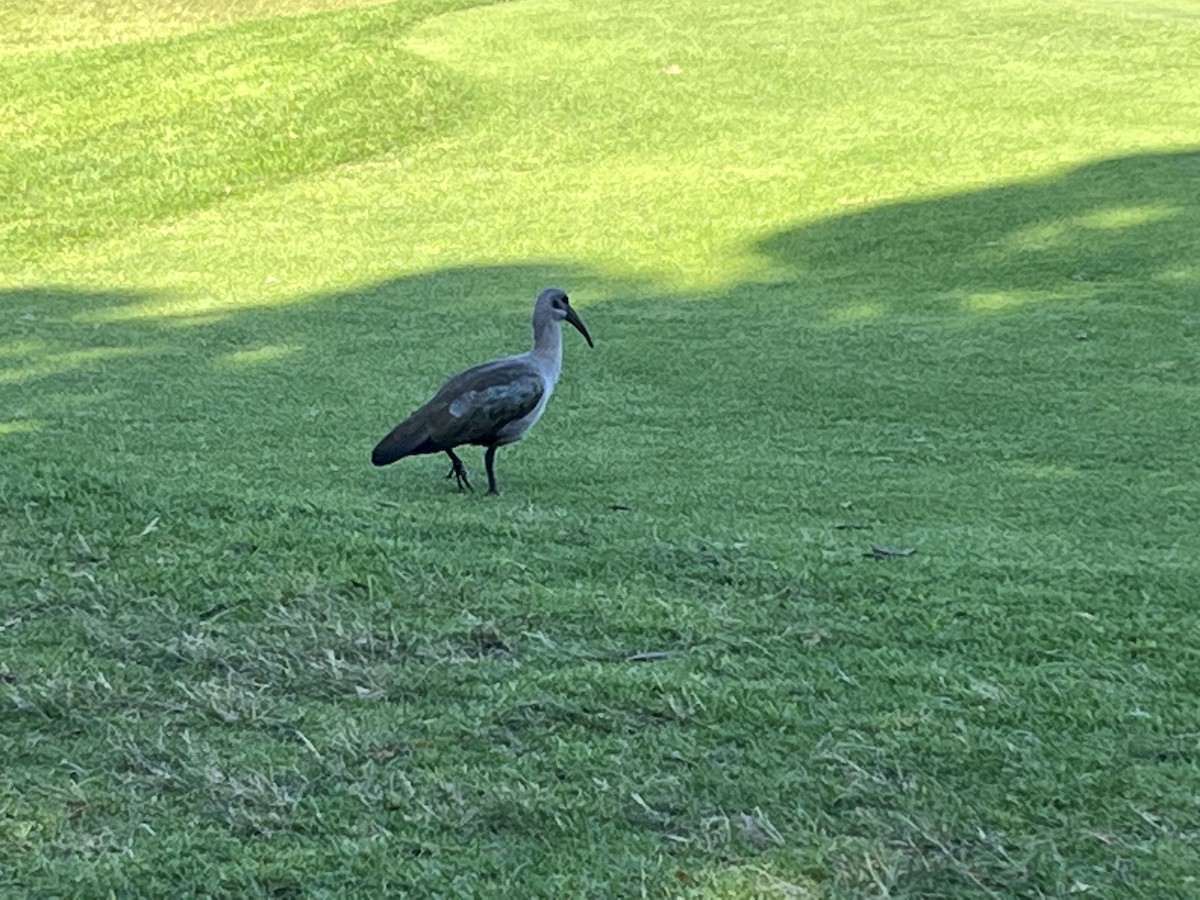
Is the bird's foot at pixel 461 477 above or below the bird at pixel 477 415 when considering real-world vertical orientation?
below

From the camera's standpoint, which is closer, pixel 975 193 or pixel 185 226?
pixel 975 193

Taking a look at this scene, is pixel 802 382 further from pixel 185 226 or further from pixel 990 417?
pixel 185 226

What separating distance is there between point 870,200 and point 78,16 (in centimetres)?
817

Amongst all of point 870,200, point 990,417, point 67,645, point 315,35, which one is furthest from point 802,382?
point 315,35

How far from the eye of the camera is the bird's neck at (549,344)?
4.79 meters

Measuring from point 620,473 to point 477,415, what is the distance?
0.51 meters

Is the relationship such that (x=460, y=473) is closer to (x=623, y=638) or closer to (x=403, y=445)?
(x=403, y=445)

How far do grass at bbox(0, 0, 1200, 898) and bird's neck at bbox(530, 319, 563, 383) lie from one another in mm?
291

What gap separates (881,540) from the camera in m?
3.83

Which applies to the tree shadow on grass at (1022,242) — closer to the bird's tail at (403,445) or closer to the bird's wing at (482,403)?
the bird's wing at (482,403)

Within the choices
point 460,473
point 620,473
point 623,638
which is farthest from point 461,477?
Answer: point 623,638

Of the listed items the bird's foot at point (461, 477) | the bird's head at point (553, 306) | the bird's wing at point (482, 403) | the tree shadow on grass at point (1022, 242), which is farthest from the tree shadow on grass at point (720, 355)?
the bird's head at point (553, 306)

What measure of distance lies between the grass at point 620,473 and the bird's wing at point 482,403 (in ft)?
0.72

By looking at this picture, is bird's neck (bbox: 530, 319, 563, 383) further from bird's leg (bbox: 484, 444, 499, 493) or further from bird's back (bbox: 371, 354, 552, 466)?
bird's leg (bbox: 484, 444, 499, 493)
